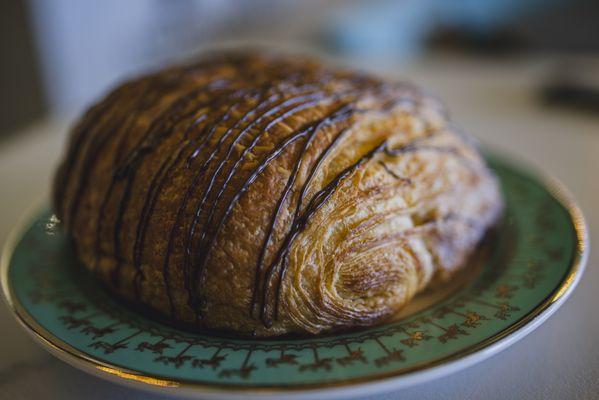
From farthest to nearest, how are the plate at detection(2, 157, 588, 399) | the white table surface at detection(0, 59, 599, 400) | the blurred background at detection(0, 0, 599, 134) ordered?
the blurred background at detection(0, 0, 599, 134), the white table surface at detection(0, 59, 599, 400), the plate at detection(2, 157, 588, 399)

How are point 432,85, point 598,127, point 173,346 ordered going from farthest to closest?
point 432,85
point 598,127
point 173,346

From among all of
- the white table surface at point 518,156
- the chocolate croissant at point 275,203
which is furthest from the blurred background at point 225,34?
the chocolate croissant at point 275,203

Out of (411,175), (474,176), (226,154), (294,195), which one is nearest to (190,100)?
(226,154)

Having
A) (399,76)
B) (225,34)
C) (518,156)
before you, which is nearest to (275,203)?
(518,156)

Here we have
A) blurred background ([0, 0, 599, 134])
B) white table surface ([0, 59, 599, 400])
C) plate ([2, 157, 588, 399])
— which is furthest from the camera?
blurred background ([0, 0, 599, 134])

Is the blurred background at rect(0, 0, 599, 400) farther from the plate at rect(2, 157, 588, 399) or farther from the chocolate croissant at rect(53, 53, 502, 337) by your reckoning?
the chocolate croissant at rect(53, 53, 502, 337)

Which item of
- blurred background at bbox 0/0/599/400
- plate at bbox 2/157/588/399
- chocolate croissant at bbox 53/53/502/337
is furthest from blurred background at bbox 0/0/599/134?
plate at bbox 2/157/588/399

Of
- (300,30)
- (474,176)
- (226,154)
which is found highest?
(226,154)

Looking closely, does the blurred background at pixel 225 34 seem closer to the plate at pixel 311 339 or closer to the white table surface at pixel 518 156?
the white table surface at pixel 518 156

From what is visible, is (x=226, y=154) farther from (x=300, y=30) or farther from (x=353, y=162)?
(x=300, y=30)
